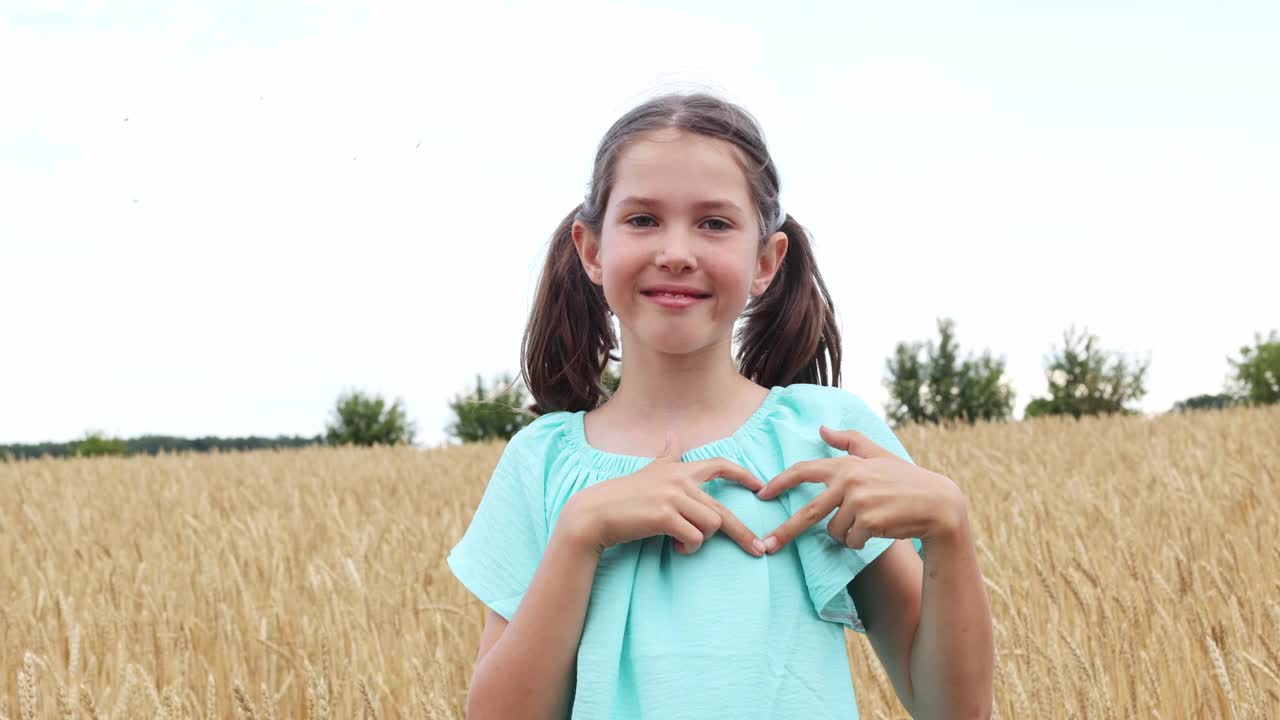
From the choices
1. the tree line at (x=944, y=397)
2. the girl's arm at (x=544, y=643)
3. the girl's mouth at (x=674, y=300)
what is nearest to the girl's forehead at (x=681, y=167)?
the girl's mouth at (x=674, y=300)

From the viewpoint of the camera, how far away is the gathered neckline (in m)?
1.44

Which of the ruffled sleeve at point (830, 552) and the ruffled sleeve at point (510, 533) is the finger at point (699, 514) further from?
the ruffled sleeve at point (510, 533)

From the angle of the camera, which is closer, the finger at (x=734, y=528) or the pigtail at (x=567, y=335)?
the finger at (x=734, y=528)

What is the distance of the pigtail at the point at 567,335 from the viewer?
173 centimetres

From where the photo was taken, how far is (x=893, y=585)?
1472mm

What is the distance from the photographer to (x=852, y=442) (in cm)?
140

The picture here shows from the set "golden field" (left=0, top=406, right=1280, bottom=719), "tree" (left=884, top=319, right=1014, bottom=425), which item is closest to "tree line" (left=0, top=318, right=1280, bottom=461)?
"tree" (left=884, top=319, right=1014, bottom=425)

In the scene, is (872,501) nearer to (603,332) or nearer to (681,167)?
(681,167)

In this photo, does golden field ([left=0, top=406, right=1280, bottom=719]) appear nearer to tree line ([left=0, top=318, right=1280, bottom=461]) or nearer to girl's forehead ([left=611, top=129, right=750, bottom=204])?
girl's forehead ([left=611, top=129, right=750, bottom=204])

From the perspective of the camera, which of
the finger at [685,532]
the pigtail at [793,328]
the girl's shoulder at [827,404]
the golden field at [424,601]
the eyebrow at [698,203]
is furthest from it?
the golden field at [424,601]

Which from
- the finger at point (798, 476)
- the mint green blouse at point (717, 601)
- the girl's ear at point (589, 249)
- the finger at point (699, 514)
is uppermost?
the girl's ear at point (589, 249)

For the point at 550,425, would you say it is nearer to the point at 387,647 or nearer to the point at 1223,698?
the point at 387,647

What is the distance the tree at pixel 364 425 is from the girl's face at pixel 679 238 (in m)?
16.8

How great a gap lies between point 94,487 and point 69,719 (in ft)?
18.9
